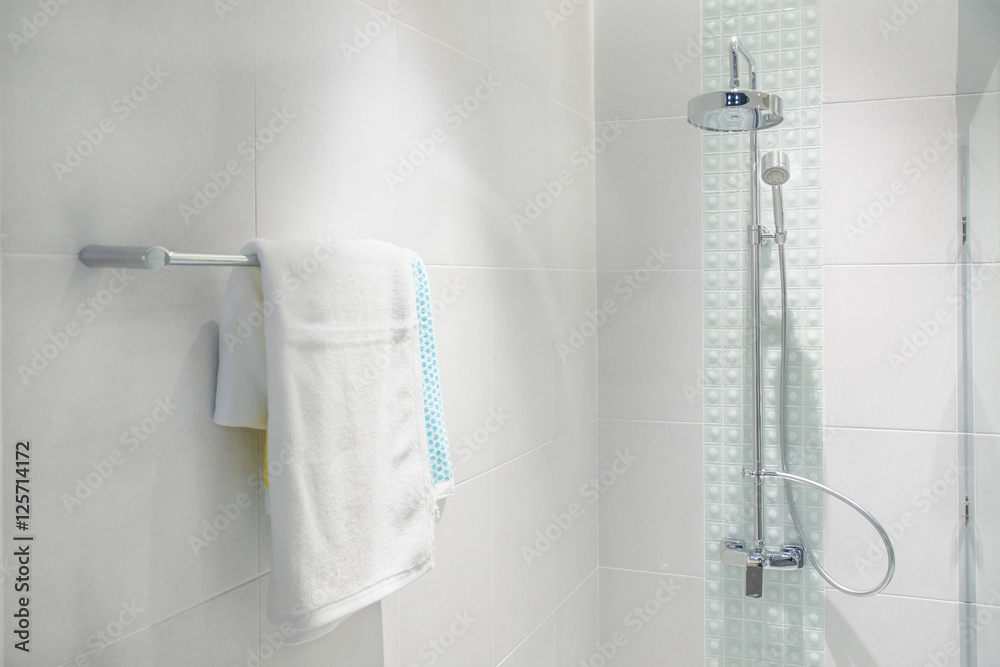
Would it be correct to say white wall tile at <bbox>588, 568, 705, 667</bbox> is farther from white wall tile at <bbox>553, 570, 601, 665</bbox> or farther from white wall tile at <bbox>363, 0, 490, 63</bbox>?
white wall tile at <bbox>363, 0, 490, 63</bbox>

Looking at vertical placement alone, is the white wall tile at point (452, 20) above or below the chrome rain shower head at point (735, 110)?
above

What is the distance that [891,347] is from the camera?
1784 mm

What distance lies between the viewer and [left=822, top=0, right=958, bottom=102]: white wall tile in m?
1.73

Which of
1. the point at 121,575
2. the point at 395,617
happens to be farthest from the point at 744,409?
the point at 121,575

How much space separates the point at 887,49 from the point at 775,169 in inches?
15.9

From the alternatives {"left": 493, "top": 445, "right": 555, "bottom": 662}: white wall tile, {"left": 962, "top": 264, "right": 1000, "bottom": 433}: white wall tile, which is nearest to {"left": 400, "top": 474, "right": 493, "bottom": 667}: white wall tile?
{"left": 493, "top": 445, "right": 555, "bottom": 662}: white wall tile

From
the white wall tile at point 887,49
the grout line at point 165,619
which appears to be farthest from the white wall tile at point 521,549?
the white wall tile at point 887,49

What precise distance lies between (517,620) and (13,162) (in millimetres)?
1255

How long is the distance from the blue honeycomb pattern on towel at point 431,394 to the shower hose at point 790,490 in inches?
41.7

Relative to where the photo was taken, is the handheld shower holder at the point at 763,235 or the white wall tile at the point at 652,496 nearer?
the handheld shower holder at the point at 763,235

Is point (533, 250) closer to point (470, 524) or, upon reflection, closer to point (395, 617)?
point (470, 524)

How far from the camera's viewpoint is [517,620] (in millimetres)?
1561

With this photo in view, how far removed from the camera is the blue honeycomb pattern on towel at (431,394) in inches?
40.2

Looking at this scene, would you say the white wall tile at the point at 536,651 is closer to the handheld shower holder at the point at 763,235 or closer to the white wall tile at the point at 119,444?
the white wall tile at the point at 119,444
